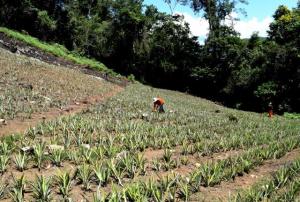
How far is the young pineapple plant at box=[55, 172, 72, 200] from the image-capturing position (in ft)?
29.6

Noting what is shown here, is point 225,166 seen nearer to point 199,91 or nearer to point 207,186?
point 207,186

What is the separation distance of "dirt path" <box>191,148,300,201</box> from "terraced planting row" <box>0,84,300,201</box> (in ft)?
0.50

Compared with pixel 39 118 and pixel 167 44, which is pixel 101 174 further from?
pixel 167 44

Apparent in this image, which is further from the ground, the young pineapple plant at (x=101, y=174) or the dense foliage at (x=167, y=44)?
the dense foliage at (x=167, y=44)

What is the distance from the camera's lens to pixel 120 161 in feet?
36.6

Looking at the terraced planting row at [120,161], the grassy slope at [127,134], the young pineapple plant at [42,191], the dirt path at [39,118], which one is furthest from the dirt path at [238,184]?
the dirt path at [39,118]

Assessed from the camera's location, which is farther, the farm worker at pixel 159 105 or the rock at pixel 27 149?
the farm worker at pixel 159 105

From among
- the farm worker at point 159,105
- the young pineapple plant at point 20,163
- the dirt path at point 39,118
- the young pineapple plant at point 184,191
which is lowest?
the dirt path at point 39,118

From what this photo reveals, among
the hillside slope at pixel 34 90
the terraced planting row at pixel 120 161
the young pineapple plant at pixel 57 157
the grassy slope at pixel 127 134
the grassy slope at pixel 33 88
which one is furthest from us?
the grassy slope at pixel 33 88

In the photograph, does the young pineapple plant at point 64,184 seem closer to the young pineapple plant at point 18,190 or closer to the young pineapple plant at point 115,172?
the young pineapple plant at point 18,190

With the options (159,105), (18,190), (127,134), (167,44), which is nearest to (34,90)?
(159,105)

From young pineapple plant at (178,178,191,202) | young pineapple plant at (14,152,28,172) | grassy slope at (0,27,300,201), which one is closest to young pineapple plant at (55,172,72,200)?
grassy slope at (0,27,300,201)

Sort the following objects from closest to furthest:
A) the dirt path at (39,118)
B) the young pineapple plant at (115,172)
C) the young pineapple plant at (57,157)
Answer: the young pineapple plant at (115,172)
the young pineapple plant at (57,157)
the dirt path at (39,118)

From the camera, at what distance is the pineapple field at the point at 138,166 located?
908 centimetres
